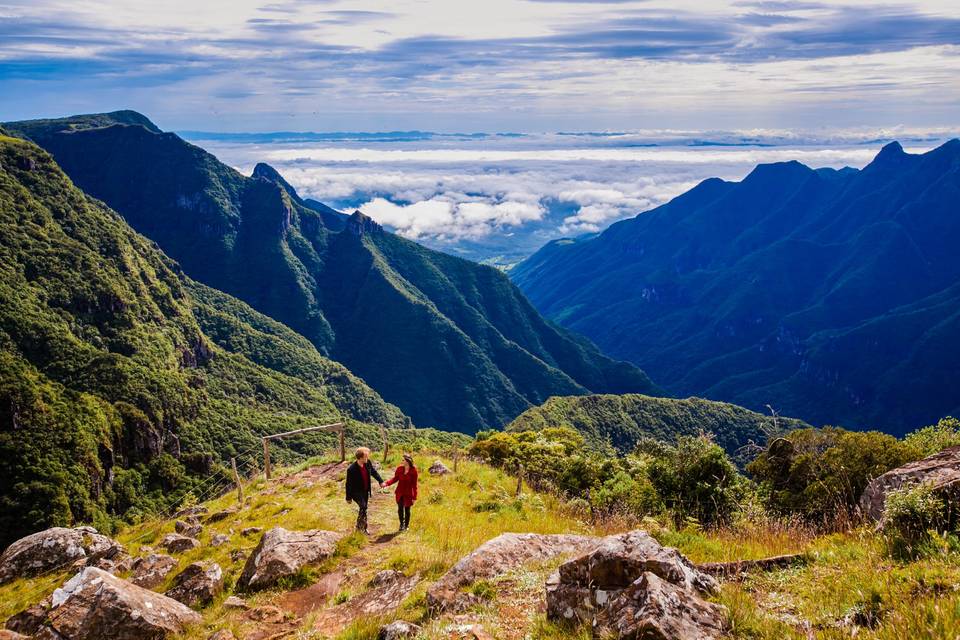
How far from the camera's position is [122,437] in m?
115

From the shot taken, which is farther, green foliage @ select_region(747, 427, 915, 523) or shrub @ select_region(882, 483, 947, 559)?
green foliage @ select_region(747, 427, 915, 523)

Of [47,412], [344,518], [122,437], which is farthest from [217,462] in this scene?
[344,518]

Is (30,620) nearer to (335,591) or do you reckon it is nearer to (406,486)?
(335,591)

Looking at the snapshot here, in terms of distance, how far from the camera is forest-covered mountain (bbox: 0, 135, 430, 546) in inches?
3634

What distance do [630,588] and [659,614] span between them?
0.69 meters

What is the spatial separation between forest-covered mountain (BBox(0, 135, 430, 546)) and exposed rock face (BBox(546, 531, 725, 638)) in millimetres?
92458

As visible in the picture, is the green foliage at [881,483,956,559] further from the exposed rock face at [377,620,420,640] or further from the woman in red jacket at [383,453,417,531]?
the woman in red jacket at [383,453,417,531]

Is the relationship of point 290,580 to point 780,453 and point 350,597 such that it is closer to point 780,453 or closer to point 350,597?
point 350,597

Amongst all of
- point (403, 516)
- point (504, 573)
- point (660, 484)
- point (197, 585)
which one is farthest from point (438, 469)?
point (504, 573)

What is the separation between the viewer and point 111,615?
38.0 ft

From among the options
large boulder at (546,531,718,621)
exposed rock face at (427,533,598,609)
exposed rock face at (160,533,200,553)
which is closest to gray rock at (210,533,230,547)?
exposed rock face at (160,533,200,553)

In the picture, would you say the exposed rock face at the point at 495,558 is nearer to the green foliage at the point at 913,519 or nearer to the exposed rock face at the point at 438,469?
the green foliage at the point at 913,519

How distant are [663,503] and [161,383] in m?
142

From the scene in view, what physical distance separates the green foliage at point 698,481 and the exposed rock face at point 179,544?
15068 millimetres
